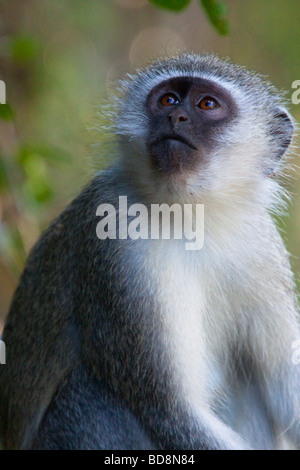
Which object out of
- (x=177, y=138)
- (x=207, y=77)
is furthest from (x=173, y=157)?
(x=207, y=77)

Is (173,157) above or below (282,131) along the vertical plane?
below

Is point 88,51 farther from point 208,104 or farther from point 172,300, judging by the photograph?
point 172,300

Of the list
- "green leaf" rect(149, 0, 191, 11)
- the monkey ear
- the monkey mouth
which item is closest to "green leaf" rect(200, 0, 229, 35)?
"green leaf" rect(149, 0, 191, 11)

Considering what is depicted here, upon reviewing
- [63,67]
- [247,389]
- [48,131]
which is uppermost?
[63,67]

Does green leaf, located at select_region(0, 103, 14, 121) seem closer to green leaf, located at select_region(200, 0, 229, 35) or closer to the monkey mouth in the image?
the monkey mouth

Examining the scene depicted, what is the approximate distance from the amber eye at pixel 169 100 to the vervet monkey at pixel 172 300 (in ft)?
0.06

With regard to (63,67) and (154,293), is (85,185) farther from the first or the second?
(63,67)

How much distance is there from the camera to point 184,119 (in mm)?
4688

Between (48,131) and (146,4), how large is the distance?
9.98ft

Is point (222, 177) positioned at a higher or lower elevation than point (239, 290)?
higher

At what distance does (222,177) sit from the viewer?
490 cm

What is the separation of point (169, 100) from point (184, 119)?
0.39 m
